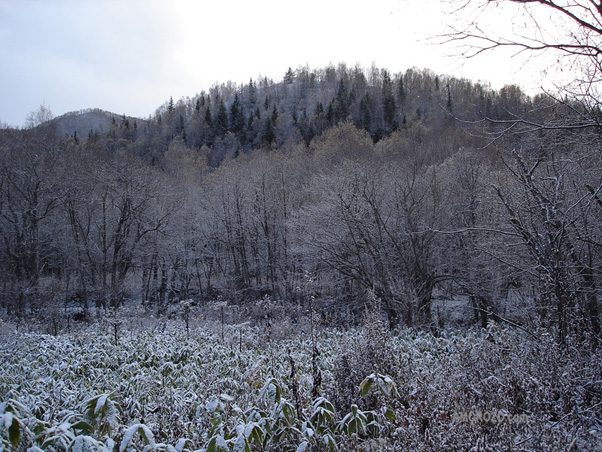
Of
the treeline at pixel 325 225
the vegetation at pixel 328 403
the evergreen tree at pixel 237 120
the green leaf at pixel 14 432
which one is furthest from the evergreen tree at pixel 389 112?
the green leaf at pixel 14 432

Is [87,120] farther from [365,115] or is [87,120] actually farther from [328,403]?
[328,403]

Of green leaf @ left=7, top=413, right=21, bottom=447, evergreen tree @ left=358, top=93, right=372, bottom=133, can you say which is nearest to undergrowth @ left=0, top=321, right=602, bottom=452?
green leaf @ left=7, top=413, right=21, bottom=447

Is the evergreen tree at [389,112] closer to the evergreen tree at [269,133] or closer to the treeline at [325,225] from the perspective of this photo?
the evergreen tree at [269,133]

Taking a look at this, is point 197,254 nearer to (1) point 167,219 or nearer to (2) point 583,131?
(1) point 167,219

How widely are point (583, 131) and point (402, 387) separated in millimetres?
4316

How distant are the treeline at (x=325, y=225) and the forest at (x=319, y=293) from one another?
0.12 meters

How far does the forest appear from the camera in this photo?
2748 mm

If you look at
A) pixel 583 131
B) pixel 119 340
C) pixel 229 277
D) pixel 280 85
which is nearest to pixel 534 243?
pixel 583 131

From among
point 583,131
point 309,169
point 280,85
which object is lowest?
point 583,131

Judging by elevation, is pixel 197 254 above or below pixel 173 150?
below

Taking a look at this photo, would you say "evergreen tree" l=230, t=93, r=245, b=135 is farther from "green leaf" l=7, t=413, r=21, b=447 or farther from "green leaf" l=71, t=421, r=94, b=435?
"green leaf" l=7, t=413, r=21, b=447

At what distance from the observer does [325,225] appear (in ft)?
50.8

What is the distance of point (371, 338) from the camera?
14.8 feet

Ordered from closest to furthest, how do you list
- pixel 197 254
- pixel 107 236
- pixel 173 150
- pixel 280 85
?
pixel 107 236, pixel 197 254, pixel 173 150, pixel 280 85
